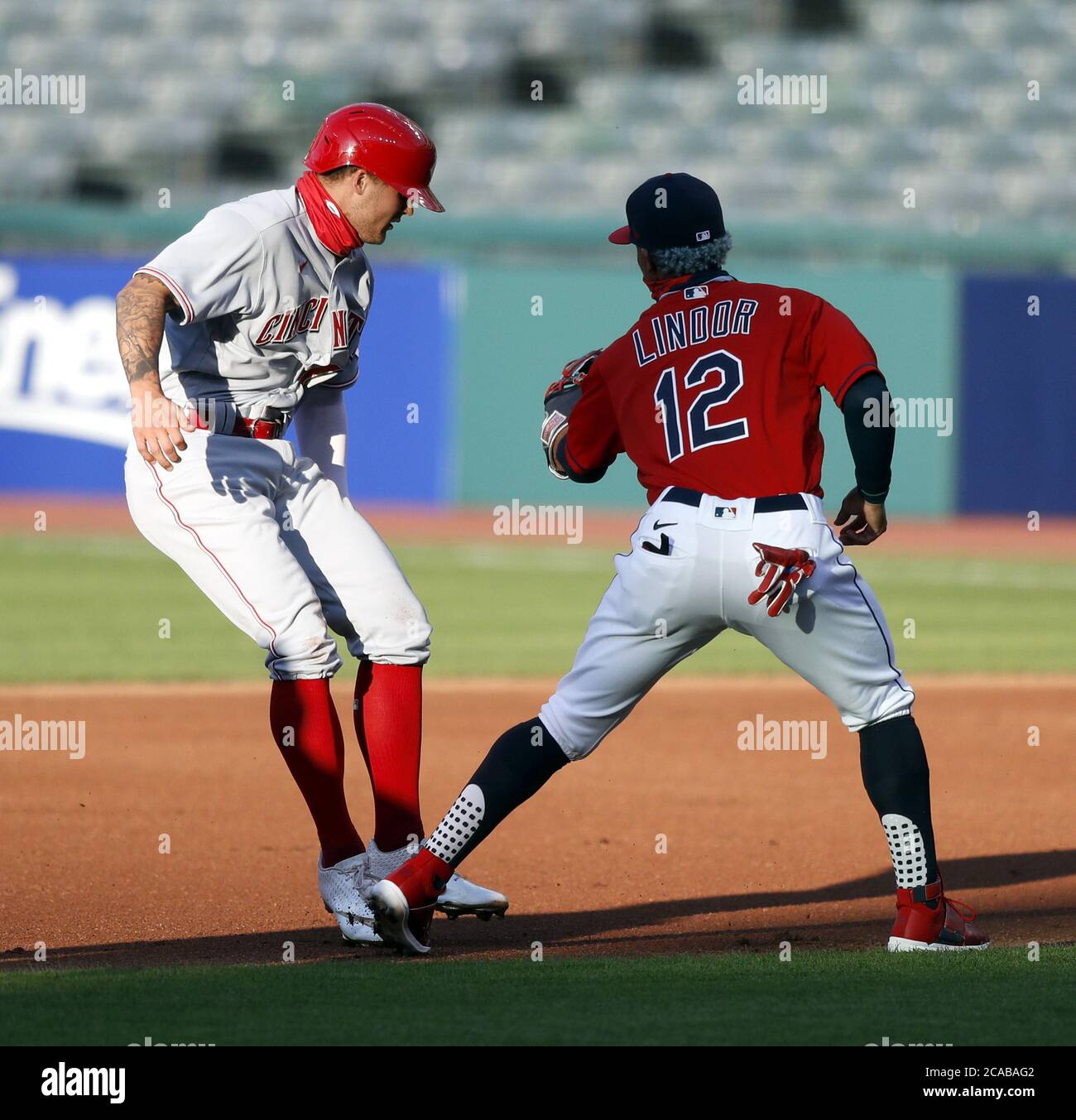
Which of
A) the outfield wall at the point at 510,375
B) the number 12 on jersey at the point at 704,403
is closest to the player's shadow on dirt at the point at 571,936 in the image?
the number 12 on jersey at the point at 704,403

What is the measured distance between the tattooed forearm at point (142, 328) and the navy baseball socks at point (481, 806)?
1.17 m

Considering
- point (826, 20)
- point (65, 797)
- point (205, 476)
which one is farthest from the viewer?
point (826, 20)

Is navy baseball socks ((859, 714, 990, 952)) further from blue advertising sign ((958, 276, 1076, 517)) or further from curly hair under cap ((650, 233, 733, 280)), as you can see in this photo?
blue advertising sign ((958, 276, 1076, 517))

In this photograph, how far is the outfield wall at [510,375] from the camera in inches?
659

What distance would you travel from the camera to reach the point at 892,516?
56.4ft

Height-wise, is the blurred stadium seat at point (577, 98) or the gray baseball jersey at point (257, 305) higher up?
the blurred stadium seat at point (577, 98)

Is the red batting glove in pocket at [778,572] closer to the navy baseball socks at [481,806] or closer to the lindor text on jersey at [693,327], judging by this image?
the lindor text on jersey at [693,327]

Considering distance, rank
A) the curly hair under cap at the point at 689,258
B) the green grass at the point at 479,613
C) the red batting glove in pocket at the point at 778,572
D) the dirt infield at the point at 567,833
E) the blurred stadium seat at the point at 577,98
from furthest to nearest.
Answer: the blurred stadium seat at the point at 577,98 < the green grass at the point at 479,613 < the dirt infield at the point at 567,833 < the curly hair under cap at the point at 689,258 < the red batting glove in pocket at the point at 778,572

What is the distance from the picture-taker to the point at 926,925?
4.00 meters

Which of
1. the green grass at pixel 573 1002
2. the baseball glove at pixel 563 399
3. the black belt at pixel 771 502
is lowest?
the green grass at pixel 573 1002

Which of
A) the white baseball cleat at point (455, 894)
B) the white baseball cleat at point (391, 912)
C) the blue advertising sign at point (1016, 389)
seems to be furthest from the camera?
the blue advertising sign at point (1016, 389)

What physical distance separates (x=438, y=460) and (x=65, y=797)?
1086 centimetres
